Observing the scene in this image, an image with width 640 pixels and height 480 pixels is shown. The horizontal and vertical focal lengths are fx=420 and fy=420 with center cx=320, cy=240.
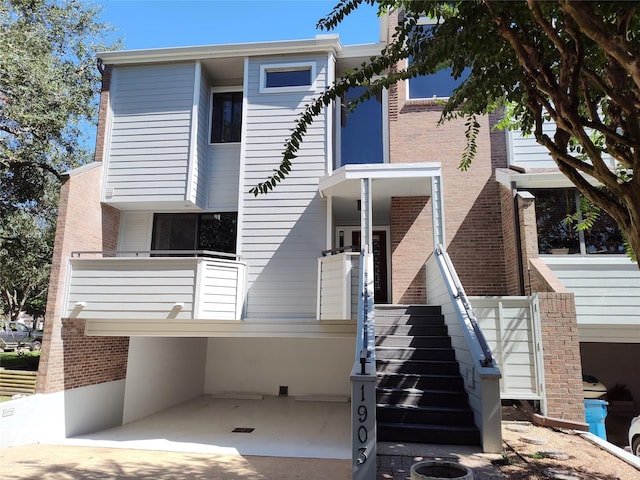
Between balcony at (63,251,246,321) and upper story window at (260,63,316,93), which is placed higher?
upper story window at (260,63,316,93)

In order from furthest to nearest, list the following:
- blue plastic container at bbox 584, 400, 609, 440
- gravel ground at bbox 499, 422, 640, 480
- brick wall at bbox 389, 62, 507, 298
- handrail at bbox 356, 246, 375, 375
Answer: brick wall at bbox 389, 62, 507, 298 → blue plastic container at bbox 584, 400, 609, 440 → handrail at bbox 356, 246, 375, 375 → gravel ground at bbox 499, 422, 640, 480

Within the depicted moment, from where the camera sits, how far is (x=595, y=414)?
7141 millimetres

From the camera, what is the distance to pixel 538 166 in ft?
31.6

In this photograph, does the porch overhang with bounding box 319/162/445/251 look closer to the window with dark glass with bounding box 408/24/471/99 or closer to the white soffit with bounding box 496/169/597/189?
the white soffit with bounding box 496/169/597/189

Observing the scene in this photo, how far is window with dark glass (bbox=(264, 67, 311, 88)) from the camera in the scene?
10.3 m

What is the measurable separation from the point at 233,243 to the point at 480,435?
7.12m

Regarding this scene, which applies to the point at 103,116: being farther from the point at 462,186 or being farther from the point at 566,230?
the point at 566,230

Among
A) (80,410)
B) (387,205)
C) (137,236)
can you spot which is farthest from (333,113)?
(80,410)

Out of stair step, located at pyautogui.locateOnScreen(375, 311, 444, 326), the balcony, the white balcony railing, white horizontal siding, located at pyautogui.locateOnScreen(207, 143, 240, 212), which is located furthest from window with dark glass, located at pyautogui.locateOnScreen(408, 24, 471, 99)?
the balcony

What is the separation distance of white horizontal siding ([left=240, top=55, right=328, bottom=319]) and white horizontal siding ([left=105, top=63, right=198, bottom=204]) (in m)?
1.49

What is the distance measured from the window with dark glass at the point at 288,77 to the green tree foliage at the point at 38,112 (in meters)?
5.67

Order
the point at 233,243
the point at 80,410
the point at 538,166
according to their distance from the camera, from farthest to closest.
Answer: the point at 233,243, the point at 538,166, the point at 80,410

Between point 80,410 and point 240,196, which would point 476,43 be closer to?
point 240,196

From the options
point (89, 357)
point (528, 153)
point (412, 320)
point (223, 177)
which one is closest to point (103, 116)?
point (223, 177)
